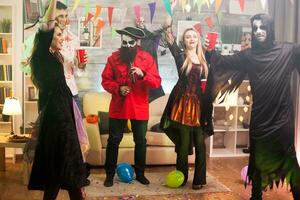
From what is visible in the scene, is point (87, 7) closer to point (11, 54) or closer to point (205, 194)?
point (11, 54)

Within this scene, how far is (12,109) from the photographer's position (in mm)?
4406

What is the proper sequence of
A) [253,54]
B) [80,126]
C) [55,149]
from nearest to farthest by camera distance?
1. [55,149]
2. [80,126]
3. [253,54]

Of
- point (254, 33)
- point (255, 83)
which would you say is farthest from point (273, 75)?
point (254, 33)

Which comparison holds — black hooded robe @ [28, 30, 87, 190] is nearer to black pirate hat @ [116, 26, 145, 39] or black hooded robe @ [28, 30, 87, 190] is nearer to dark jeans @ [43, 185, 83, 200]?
dark jeans @ [43, 185, 83, 200]

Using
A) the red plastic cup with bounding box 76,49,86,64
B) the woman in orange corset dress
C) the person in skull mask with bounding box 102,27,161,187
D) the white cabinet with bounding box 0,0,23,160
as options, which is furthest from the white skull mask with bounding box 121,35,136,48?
the white cabinet with bounding box 0,0,23,160

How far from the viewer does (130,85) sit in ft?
12.8

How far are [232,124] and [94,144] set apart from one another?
6.93ft

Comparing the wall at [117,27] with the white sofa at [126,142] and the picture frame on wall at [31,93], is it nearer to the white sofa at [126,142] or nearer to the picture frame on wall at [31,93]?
the white sofa at [126,142]

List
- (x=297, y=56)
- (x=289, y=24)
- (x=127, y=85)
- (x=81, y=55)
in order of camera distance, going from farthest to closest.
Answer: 1. (x=81, y=55)
2. (x=127, y=85)
3. (x=289, y=24)
4. (x=297, y=56)

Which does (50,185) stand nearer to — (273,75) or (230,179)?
(273,75)

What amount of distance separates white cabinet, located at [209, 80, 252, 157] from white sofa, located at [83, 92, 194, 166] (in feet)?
2.83

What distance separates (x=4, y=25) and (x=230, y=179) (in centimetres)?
330

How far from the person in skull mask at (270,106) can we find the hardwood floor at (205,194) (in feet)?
1.84

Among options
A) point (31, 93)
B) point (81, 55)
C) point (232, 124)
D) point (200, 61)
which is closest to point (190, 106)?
point (200, 61)
